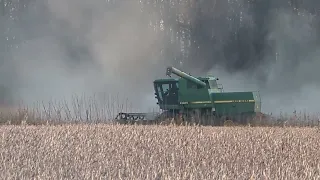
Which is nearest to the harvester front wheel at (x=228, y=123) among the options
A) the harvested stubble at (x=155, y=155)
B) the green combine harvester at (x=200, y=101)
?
the green combine harvester at (x=200, y=101)

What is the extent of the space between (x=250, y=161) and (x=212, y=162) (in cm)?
100

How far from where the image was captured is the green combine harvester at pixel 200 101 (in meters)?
28.6

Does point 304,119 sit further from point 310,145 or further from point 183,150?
point 183,150

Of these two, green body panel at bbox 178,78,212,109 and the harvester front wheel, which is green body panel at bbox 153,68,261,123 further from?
the harvester front wheel

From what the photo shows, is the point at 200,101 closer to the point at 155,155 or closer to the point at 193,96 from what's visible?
the point at 193,96

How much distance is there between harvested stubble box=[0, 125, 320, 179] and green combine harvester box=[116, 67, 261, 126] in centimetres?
1175

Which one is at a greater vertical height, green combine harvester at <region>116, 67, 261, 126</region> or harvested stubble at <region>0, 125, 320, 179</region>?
green combine harvester at <region>116, 67, 261, 126</region>

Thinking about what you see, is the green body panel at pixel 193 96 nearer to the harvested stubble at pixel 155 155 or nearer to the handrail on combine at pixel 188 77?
the handrail on combine at pixel 188 77

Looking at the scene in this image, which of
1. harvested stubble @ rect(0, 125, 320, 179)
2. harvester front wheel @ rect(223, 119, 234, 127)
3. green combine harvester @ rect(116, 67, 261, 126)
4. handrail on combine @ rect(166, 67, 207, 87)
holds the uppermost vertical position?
handrail on combine @ rect(166, 67, 207, 87)

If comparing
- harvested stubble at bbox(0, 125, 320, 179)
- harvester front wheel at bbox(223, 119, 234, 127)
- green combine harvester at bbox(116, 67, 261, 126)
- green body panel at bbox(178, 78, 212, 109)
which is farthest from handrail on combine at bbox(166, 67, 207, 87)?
harvested stubble at bbox(0, 125, 320, 179)

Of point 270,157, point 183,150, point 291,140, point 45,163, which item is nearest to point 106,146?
point 183,150

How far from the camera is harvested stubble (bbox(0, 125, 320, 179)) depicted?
950 cm

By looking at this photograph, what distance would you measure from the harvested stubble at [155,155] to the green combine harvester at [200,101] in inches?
462

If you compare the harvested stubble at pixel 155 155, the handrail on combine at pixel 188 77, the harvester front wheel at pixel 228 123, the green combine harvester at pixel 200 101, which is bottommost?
the harvested stubble at pixel 155 155
